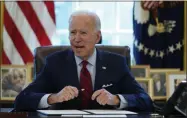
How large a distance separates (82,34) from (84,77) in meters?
0.28

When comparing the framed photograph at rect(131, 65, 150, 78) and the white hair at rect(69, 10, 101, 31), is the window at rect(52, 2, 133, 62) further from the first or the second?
the white hair at rect(69, 10, 101, 31)

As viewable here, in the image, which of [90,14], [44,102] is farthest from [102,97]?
[90,14]

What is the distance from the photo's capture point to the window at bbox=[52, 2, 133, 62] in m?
4.40

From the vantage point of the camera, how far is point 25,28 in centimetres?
428

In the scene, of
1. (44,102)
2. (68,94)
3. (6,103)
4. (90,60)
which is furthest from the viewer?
(6,103)

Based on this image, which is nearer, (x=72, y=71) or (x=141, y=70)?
(x=72, y=71)

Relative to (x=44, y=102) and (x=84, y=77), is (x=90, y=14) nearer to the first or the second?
(x=84, y=77)

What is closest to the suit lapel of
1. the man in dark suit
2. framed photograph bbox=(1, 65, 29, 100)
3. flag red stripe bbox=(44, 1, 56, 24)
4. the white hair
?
the man in dark suit

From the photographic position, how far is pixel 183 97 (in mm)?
1806

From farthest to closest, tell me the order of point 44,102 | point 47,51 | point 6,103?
point 6,103
point 47,51
point 44,102

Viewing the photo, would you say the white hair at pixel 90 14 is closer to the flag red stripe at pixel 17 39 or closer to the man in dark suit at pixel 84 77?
the man in dark suit at pixel 84 77

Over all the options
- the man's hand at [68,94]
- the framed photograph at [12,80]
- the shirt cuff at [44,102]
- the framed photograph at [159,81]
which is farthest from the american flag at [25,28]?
the man's hand at [68,94]

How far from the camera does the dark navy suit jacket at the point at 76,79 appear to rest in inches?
100

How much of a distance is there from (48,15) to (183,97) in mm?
2716
